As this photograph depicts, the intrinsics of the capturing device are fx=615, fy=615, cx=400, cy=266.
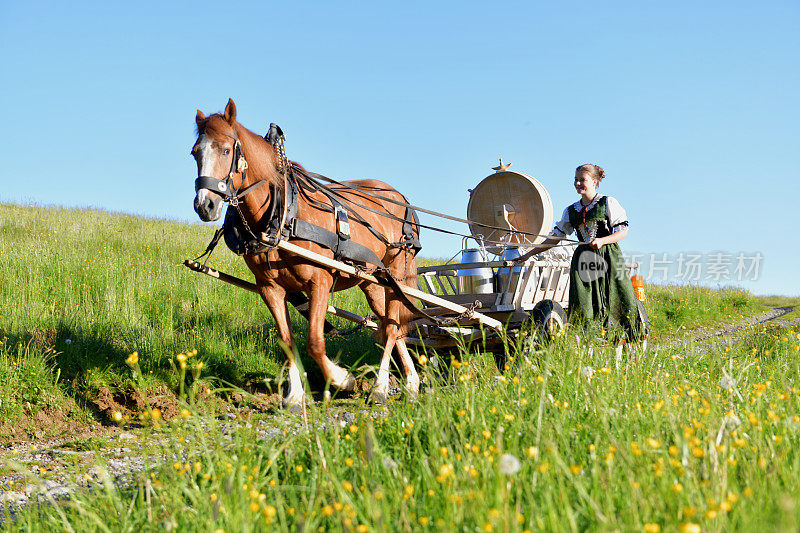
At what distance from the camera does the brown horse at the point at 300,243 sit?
4.29m

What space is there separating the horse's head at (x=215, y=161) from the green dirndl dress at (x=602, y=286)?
10.8 ft

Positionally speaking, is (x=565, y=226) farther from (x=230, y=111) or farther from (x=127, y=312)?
(x=127, y=312)

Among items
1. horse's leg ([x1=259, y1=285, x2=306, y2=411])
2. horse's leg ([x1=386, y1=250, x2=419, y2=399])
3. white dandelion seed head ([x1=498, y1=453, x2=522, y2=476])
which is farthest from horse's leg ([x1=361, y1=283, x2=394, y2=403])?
white dandelion seed head ([x1=498, y1=453, x2=522, y2=476])

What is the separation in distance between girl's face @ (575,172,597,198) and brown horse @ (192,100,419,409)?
1.75 metres

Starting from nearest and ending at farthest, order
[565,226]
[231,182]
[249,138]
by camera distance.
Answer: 1. [231,182]
2. [249,138]
3. [565,226]

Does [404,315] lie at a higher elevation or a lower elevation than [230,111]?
lower

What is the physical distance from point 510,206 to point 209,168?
159 inches

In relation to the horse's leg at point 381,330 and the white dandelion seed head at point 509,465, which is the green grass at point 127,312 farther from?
the white dandelion seed head at point 509,465

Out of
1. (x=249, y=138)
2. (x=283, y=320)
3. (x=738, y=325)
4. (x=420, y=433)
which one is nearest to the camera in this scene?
(x=420, y=433)

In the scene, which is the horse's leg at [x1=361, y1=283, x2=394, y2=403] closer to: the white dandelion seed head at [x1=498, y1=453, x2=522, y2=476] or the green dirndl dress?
the green dirndl dress

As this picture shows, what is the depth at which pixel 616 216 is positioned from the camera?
576 cm

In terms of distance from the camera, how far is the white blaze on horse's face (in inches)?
160

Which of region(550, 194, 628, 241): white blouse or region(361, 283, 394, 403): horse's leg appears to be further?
region(550, 194, 628, 241): white blouse

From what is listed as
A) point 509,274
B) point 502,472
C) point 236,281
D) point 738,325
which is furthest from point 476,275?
point 738,325
